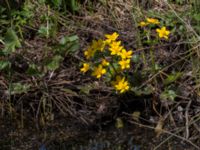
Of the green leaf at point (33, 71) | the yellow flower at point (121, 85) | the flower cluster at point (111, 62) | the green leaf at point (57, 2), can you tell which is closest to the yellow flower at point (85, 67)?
the flower cluster at point (111, 62)

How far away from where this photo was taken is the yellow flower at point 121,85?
3.04 m

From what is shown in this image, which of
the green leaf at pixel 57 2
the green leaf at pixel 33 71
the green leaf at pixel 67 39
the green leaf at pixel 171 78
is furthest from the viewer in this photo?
the green leaf at pixel 57 2

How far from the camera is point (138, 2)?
12.6ft

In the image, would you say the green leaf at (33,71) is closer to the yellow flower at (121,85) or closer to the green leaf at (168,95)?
the yellow flower at (121,85)

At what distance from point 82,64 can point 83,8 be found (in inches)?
24.3

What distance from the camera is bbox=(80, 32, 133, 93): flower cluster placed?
10.00 ft

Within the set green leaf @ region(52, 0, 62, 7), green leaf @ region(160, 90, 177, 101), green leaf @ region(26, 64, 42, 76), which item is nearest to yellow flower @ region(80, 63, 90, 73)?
green leaf @ region(26, 64, 42, 76)

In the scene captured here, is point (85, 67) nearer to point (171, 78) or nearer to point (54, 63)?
point (54, 63)

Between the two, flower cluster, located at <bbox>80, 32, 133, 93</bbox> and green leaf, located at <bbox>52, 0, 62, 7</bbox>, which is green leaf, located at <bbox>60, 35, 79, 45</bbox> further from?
green leaf, located at <bbox>52, 0, 62, 7</bbox>

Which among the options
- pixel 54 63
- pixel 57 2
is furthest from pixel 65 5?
pixel 54 63

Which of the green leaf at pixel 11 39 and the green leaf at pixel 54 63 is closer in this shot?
the green leaf at pixel 54 63

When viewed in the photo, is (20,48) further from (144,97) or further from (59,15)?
(144,97)

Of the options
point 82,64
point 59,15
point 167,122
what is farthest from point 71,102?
point 59,15

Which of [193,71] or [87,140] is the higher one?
[193,71]
